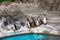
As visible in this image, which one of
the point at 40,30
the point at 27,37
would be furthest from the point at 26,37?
the point at 40,30

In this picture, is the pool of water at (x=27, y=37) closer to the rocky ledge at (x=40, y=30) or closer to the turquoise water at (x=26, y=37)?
the turquoise water at (x=26, y=37)

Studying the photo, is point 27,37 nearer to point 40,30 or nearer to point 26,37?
point 26,37

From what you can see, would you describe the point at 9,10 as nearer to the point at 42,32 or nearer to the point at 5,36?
the point at 5,36

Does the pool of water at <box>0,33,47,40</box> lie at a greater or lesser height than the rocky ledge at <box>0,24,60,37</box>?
lesser

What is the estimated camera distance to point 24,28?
24.8 ft

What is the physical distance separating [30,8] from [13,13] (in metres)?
0.80

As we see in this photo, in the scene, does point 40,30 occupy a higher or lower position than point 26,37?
higher

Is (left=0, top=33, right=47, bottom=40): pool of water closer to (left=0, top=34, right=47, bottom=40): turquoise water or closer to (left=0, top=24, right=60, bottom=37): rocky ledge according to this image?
(left=0, top=34, right=47, bottom=40): turquoise water

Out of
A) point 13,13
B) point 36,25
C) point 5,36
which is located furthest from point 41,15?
point 5,36

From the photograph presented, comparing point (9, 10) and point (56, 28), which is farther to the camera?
point (9, 10)

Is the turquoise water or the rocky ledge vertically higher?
the rocky ledge

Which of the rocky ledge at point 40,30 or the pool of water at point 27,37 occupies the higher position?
the rocky ledge at point 40,30

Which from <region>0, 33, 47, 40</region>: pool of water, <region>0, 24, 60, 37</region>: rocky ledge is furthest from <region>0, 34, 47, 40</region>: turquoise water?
<region>0, 24, 60, 37</region>: rocky ledge

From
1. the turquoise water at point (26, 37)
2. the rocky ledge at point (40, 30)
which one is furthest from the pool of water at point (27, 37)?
the rocky ledge at point (40, 30)
